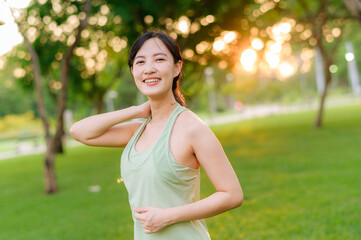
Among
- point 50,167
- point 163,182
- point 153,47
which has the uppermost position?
point 153,47

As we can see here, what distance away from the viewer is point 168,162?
1.69 metres

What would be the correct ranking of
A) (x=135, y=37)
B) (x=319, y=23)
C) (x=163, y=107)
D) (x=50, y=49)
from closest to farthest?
(x=163, y=107), (x=135, y=37), (x=50, y=49), (x=319, y=23)

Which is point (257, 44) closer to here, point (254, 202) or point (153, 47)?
point (254, 202)

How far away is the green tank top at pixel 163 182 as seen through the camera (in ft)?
5.60

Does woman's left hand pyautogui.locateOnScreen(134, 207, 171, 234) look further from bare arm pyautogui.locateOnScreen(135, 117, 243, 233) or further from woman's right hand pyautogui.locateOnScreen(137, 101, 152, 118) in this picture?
woman's right hand pyautogui.locateOnScreen(137, 101, 152, 118)

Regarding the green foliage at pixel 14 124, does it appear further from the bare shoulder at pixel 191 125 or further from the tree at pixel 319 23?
the bare shoulder at pixel 191 125

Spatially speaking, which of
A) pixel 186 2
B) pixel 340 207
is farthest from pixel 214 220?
pixel 186 2

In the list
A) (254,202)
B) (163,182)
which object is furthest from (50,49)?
(163,182)

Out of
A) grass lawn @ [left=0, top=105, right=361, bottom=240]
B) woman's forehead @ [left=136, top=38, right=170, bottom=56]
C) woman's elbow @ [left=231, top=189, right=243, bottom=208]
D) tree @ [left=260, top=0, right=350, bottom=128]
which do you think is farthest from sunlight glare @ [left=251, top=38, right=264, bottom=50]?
woman's elbow @ [left=231, top=189, right=243, bottom=208]

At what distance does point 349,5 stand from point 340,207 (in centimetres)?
494

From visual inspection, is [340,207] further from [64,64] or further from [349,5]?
[64,64]

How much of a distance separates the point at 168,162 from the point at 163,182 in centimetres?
10

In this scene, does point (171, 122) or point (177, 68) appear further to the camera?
point (177, 68)

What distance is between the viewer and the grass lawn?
5594 millimetres
